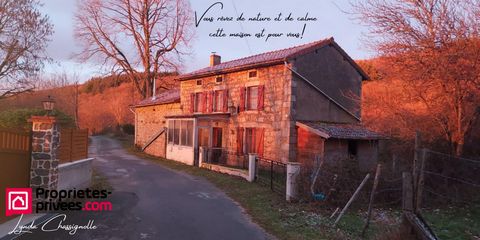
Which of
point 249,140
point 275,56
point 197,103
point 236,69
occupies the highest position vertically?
point 275,56

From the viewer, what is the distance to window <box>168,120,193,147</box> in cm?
2070

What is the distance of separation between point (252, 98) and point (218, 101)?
2.84 m

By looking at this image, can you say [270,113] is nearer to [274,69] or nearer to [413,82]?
[274,69]

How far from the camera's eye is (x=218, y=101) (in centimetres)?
2094

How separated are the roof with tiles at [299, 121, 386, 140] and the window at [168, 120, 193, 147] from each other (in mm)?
6984

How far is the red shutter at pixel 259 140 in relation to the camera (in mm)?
17812

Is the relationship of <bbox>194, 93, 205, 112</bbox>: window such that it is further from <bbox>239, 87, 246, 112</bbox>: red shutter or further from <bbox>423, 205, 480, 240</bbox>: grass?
<bbox>423, 205, 480, 240</bbox>: grass

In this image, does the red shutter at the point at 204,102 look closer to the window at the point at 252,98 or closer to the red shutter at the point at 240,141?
the red shutter at the point at 240,141

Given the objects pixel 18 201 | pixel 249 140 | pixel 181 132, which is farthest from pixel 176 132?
pixel 18 201

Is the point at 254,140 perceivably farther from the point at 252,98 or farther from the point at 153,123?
the point at 153,123

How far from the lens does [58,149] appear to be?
886 cm

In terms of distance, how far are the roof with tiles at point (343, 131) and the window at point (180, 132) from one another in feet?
22.9

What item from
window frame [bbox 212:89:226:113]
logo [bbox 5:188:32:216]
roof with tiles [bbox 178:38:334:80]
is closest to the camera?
logo [bbox 5:188:32:216]

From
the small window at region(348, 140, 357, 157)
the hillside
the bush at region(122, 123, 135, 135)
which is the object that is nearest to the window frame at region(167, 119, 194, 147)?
the small window at region(348, 140, 357, 157)
